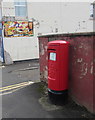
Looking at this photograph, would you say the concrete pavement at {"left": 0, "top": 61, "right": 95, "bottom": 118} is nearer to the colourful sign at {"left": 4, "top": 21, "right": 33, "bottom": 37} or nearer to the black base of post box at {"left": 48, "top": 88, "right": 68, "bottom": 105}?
the black base of post box at {"left": 48, "top": 88, "right": 68, "bottom": 105}

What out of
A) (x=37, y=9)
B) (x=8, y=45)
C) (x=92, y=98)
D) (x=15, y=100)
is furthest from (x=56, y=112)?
(x=37, y=9)

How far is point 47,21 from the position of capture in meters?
10.4

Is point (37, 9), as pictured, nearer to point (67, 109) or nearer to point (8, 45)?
point (8, 45)

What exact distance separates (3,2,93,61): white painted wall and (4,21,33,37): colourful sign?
1.01 feet

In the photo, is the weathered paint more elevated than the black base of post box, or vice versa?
the weathered paint

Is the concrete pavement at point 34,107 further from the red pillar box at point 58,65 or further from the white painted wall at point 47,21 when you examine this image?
the white painted wall at point 47,21

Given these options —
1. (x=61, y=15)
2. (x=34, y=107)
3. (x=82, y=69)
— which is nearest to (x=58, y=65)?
(x=82, y=69)

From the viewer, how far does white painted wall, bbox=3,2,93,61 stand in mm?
9805

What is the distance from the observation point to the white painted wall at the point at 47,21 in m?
9.80

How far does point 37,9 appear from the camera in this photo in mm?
9906

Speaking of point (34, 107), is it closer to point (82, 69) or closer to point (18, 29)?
point (82, 69)

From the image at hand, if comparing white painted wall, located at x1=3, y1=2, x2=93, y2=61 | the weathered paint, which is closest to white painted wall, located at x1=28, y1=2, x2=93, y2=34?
white painted wall, located at x1=3, y1=2, x2=93, y2=61

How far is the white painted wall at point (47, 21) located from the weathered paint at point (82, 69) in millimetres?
6780

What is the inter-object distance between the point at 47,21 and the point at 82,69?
26.7ft
